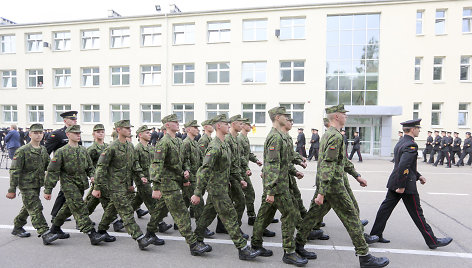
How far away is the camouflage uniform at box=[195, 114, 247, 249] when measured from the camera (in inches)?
161

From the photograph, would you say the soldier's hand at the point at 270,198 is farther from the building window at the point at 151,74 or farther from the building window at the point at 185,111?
the building window at the point at 151,74

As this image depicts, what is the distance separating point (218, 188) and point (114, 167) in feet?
5.96

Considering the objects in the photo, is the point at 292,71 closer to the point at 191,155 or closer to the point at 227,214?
the point at 191,155

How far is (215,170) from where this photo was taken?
14.0 ft

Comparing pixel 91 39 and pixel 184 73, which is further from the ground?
pixel 91 39

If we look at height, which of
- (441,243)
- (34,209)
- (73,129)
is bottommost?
(441,243)

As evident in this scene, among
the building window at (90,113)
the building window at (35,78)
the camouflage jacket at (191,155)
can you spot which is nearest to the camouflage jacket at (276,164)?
the camouflage jacket at (191,155)

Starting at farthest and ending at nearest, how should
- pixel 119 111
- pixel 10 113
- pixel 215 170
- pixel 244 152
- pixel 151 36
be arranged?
pixel 10 113, pixel 119 111, pixel 151 36, pixel 244 152, pixel 215 170

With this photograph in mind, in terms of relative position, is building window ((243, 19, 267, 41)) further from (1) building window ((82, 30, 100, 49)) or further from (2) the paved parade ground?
(2) the paved parade ground

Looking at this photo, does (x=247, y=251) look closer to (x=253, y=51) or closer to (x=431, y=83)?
(x=253, y=51)

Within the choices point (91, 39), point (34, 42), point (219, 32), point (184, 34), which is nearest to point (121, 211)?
point (219, 32)

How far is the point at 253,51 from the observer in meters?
21.2

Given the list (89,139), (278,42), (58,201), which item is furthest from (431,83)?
(89,139)

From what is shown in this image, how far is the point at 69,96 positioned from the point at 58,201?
2185cm
